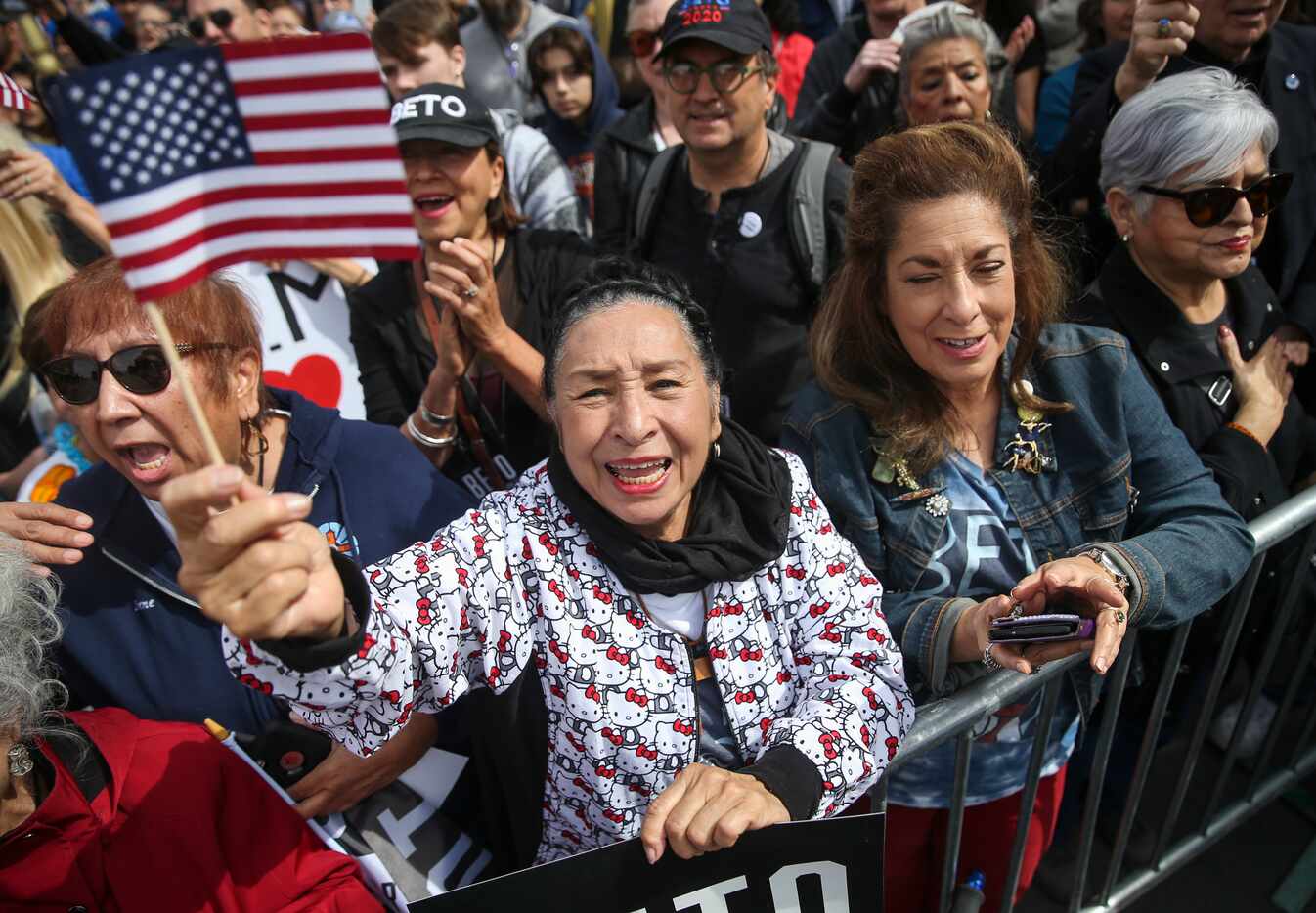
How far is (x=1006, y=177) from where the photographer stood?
2.31m

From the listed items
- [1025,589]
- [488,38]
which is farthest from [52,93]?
[488,38]

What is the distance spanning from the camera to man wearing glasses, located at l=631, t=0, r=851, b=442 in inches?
129

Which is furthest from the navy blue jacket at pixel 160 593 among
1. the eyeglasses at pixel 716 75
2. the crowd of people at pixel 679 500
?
the eyeglasses at pixel 716 75

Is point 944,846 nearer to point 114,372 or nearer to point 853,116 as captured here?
point 114,372

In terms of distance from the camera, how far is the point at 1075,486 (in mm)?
2373

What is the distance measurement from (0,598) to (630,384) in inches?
51.3

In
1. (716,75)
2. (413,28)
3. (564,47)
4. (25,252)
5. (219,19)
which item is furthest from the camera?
(219,19)

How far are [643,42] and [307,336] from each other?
7.15ft

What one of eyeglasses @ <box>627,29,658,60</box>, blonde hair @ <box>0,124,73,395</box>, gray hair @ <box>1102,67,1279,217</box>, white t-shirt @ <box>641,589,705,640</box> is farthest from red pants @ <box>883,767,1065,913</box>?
blonde hair @ <box>0,124,73,395</box>

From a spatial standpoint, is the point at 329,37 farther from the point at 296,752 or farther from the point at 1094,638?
the point at 1094,638

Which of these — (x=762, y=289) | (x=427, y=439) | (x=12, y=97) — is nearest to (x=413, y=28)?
(x=12, y=97)

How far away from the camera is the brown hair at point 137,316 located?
6.82 feet

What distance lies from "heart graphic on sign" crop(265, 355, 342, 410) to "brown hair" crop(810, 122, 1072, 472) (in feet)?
5.86

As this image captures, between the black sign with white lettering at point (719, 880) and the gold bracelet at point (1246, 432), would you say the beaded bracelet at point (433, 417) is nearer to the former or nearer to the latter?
the black sign with white lettering at point (719, 880)
